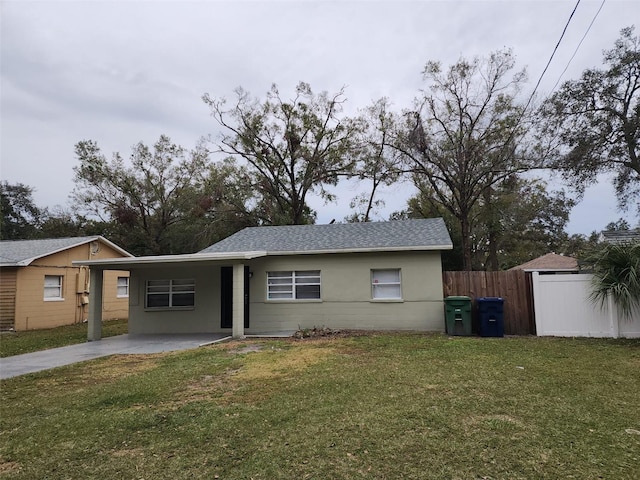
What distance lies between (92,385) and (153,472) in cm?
404

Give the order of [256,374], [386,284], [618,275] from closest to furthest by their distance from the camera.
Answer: [256,374] < [618,275] < [386,284]

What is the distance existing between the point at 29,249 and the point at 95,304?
8.47m

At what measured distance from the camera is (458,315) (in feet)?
38.0

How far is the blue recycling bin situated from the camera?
11.1 meters

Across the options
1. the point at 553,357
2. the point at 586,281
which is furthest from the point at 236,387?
the point at 586,281

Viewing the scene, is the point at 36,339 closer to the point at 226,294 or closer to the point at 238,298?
the point at 226,294

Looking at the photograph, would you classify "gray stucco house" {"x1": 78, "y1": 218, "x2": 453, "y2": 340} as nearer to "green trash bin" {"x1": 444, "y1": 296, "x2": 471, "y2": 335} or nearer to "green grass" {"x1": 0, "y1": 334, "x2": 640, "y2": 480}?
"green trash bin" {"x1": 444, "y1": 296, "x2": 471, "y2": 335}

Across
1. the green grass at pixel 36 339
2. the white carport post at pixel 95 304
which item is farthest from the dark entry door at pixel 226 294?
the green grass at pixel 36 339

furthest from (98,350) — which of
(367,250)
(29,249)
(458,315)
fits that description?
(29,249)

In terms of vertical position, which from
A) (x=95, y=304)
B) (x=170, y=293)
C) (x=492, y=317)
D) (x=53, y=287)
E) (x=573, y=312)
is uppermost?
(x=53, y=287)

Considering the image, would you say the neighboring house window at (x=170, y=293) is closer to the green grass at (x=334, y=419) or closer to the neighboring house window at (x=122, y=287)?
the green grass at (x=334, y=419)

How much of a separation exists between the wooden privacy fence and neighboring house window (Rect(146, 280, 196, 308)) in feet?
29.3

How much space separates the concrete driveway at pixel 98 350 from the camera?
873cm

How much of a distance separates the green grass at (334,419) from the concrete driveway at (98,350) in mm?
1121
